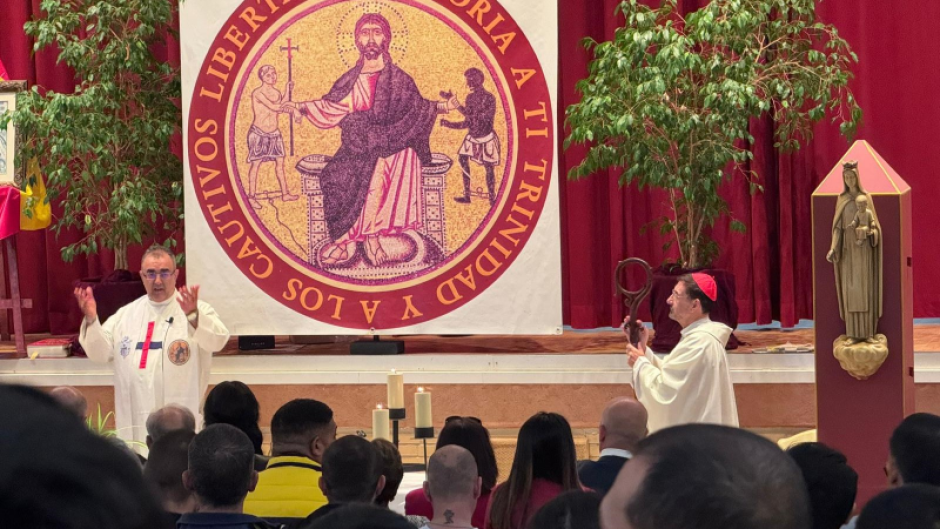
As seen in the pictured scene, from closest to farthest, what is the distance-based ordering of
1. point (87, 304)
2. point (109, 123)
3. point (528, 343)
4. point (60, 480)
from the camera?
point (60, 480), point (87, 304), point (109, 123), point (528, 343)

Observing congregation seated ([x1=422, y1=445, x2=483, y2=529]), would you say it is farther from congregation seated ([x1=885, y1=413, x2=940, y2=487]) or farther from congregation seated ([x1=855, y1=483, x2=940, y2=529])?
congregation seated ([x1=855, y1=483, x2=940, y2=529])

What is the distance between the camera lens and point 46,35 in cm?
736

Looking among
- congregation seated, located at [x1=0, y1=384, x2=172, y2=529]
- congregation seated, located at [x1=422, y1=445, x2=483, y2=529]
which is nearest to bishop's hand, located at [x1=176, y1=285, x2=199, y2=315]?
congregation seated, located at [x1=422, y1=445, x2=483, y2=529]

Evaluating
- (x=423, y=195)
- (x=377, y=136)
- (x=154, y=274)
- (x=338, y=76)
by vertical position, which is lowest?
(x=154, y=274)

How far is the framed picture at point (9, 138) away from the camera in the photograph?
7.39 metres

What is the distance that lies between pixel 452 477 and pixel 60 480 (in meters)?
2.33

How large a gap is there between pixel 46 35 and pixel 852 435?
16.8 ft

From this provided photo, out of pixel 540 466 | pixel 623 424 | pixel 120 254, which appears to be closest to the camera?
pixel 540 466

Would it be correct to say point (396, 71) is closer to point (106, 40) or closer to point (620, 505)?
point (106, 40)

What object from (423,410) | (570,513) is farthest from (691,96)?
(570,513)

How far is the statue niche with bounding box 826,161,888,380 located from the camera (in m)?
5.68

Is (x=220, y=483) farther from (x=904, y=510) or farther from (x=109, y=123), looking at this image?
(x=109, y=123)

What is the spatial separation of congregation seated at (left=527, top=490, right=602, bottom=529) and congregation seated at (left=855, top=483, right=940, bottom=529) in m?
0.40

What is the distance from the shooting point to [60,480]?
751 millimetres
